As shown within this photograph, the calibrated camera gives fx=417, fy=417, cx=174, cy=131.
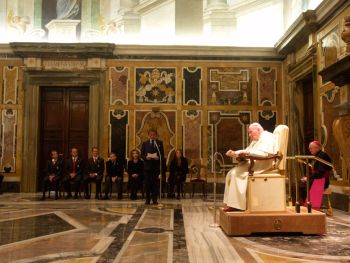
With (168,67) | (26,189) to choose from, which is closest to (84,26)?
(168,67)

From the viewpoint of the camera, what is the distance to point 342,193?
7.18 m

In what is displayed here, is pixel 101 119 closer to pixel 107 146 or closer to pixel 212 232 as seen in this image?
pixel 107 146

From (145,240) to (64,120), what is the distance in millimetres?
7298

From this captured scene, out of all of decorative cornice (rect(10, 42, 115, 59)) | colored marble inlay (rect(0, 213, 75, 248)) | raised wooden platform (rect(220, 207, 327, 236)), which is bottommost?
colored marble inlay (rect(0, 213, 75, 248))

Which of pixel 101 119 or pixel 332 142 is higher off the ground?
pixel 101 119

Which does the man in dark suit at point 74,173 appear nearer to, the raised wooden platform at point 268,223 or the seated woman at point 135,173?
the seated woman at point 135,173

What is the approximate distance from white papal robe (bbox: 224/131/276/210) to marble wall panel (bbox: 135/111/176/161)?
5.68m

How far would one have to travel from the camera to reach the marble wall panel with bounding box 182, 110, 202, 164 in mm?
10703

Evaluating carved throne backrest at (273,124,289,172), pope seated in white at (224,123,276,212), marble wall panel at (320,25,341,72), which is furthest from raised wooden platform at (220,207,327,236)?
marble wall panel at (320,25,341,72)

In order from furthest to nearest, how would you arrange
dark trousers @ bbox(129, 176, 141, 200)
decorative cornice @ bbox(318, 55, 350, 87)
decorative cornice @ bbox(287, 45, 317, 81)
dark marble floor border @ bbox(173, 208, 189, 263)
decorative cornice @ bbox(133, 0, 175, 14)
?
decorative cornice @ bbox(133, 0, 175, 14), dark trousers @ bbox(129, 176, 141, 200), decorative cornice @ bbox(287, 45, 317, 81), decorative cornice @ bbox(318, 55, 350, 87), dark marble floor border @ bbox(173, 208, 189, 263)

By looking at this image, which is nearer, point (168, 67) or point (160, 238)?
point (160, 238)

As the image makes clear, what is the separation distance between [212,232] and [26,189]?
7.01 metres

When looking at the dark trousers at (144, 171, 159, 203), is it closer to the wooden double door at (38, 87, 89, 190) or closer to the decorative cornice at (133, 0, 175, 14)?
the wooden double door at (38, 87, 89, 190)

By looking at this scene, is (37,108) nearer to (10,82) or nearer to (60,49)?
(10,82)
